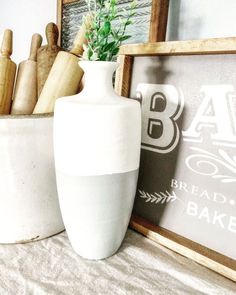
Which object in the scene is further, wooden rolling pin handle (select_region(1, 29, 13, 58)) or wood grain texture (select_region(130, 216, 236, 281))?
wooden rolling pin handle (select_region(1, 29, 13, 58))

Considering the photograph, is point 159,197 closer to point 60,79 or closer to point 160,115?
point 160,115

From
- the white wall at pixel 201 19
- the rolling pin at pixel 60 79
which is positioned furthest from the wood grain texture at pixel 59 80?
the white wall at pixel 201 19

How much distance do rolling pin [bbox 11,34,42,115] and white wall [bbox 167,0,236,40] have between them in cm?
31

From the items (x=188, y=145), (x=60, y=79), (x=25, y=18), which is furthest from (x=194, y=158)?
(x=25, y=18)

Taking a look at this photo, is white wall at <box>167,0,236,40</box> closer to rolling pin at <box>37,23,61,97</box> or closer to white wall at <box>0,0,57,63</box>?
rolling pin at <box>37,23,61,97</box>

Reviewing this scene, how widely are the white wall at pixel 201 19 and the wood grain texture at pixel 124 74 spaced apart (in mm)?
134

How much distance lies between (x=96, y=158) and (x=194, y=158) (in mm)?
184

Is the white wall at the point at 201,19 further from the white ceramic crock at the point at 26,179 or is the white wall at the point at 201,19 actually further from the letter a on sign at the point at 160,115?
the white ceramic crock at the point at 26,179

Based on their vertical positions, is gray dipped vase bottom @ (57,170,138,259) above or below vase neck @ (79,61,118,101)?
below

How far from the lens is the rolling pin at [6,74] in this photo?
595 mm

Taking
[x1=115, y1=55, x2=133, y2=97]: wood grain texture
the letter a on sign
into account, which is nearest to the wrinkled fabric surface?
the letter a on sign

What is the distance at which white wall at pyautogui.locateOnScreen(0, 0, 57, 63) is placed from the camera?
39.2 inches

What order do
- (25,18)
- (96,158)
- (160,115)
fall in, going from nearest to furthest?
(96,158) < (160,115) < (25,18)

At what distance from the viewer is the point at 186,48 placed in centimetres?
50
